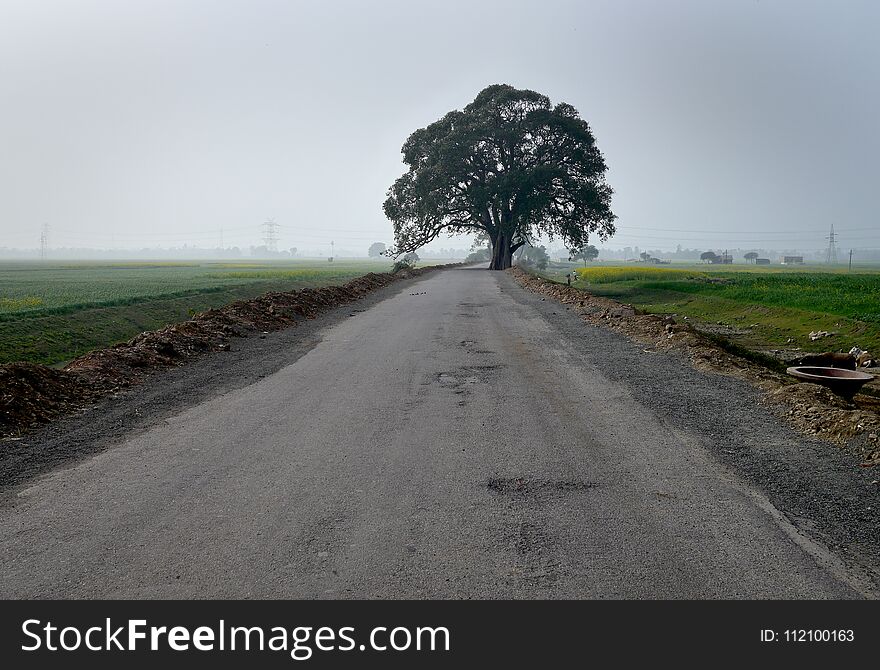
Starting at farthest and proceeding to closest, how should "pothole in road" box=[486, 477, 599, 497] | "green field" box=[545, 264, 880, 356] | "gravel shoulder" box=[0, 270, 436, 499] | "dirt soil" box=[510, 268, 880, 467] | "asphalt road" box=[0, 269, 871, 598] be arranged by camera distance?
"green field" box=[545, 264, 880, 356]
"dirt soil" box=[510, 268, 880, 467]
"gravel shoulder" box=[0, 270, 436, 499]
"pothole in road" box=[486, 477, 599, 497]
"asphalt road" box=[0, 269, 871, 598]

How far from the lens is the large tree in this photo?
178 feet

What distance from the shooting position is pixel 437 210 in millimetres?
55844

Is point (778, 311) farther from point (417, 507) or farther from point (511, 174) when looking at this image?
point (511, 174)

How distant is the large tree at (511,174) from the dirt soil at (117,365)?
37.0 m

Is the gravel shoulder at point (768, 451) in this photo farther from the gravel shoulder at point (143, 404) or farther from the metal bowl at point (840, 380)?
the gravel shoulder at point (143, 404)

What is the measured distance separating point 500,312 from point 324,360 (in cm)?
944

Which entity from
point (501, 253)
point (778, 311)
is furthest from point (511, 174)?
point (778, 311)

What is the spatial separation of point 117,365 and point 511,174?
45.3 m

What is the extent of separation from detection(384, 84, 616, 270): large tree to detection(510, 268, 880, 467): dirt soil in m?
35.6

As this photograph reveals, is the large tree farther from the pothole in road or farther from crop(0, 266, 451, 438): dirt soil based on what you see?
the pothole in road

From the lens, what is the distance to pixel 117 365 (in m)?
10.8

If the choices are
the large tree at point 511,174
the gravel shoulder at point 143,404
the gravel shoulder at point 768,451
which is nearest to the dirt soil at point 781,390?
the gravel shoulder at point 768,451

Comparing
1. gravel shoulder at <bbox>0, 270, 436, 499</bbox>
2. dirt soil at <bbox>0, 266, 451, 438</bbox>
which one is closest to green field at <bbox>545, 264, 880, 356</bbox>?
gravel shoulder at <bbox>0, 270, 436, 499</bbox>
